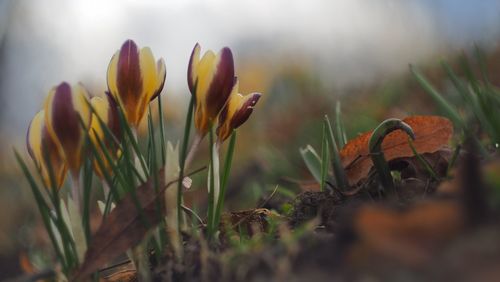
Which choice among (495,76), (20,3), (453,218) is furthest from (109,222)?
(20,3)

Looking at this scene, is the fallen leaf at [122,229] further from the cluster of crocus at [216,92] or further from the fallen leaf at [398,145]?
the fallen leaf at [398,145]

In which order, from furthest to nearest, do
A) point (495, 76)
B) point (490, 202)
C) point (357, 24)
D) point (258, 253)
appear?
point (357, 24), point (495, 76), point (258, 253), point (490, 202)

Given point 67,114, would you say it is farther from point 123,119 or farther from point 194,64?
point 194,64

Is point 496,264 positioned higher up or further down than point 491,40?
higher up

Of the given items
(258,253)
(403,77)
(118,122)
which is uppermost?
(118,122)

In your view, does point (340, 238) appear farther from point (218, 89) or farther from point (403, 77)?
point (403, 77)

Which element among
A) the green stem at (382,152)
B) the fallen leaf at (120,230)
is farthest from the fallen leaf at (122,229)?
the green stem at (382,152)

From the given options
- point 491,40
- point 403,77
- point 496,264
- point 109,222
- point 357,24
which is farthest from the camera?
point 357,24

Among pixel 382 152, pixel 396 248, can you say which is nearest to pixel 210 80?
pixel 382 152
